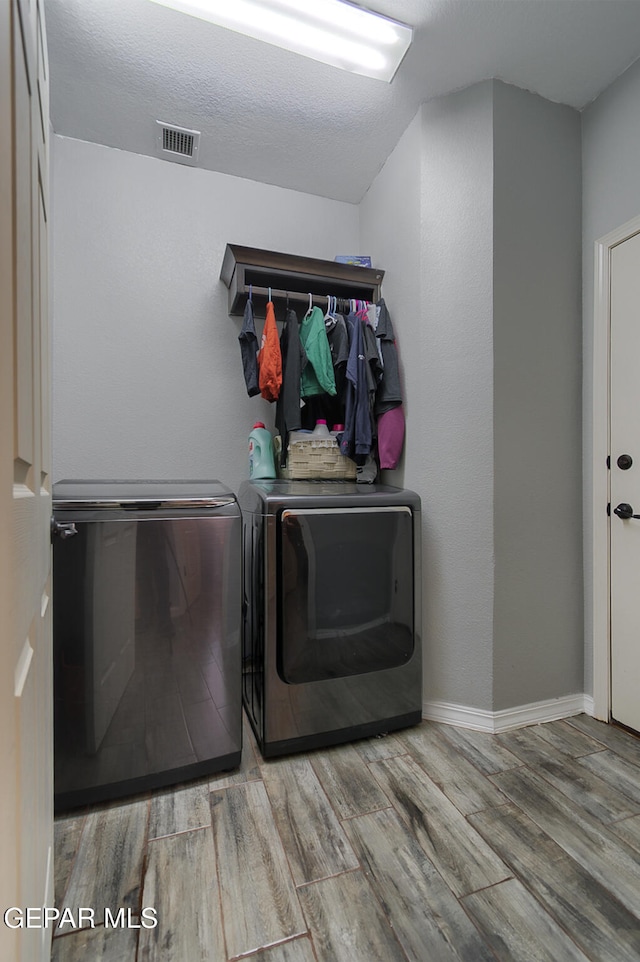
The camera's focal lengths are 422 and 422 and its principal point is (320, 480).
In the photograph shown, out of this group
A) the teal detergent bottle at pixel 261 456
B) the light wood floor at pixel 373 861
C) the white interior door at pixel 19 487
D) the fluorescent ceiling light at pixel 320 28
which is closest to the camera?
the white interior door at pixel 19 487

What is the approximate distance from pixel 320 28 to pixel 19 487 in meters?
1.99

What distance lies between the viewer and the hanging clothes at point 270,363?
2.03 meters

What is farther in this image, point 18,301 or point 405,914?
A: point 405,914

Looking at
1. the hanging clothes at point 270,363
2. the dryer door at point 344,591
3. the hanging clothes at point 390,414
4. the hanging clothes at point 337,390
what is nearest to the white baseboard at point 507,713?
the dryer door at point 344,591

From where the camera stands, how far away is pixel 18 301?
56cm

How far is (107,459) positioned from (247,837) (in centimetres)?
171

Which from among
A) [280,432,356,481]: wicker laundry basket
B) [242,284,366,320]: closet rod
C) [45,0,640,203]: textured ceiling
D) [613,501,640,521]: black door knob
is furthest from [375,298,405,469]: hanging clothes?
[45,0,640,203]: textured ceiling

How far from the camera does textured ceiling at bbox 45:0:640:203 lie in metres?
1.56

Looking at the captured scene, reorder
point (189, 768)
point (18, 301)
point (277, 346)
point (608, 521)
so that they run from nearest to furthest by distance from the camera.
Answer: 1. point (18, 301)
2. point (189, 768)
3. point (608, 521)
4. point (277, 346)

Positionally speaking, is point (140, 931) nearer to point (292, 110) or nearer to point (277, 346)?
point (277, 346)

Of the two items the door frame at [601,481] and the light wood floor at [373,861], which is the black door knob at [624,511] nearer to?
the door frame at [601,481]

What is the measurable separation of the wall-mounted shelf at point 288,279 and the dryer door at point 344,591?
1.20 meters

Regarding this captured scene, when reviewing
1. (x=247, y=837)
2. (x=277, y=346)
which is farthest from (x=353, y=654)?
(x=277, y=346)

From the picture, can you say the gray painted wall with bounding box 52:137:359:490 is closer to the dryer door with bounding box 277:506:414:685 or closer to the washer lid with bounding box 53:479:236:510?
the washer lid with bounding box 53:479:236:510
